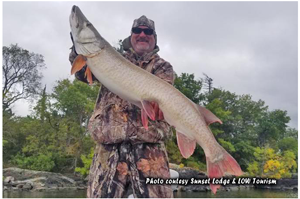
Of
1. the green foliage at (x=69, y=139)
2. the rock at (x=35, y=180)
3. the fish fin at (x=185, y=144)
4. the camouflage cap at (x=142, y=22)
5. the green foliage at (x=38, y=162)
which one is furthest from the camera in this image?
the green foliage at (x=69, y=139)

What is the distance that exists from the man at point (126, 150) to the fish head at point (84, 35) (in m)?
0.41

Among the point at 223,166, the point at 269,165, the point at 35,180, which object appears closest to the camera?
the point at 223,166

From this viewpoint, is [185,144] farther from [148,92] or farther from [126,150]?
[126,150]

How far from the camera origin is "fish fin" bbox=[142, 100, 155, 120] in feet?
9.85

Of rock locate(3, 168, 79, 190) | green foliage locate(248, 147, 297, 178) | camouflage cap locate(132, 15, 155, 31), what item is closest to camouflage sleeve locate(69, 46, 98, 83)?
camouflage cap locate(132, 15, 155, 31)

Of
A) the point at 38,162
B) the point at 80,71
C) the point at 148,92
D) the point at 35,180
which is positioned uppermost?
the point at 80,71

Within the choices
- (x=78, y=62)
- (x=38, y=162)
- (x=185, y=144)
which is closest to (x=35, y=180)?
(x=38, y=162)

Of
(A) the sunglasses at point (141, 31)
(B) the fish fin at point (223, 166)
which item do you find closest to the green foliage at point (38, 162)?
(A) the sunglasses at point (141, 31)

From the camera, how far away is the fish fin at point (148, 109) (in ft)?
9.85

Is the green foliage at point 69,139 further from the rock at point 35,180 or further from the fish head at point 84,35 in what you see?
the fish head at point 84,35

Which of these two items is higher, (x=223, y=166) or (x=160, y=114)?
(x=160, y=114)

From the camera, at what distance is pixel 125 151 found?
3.57m

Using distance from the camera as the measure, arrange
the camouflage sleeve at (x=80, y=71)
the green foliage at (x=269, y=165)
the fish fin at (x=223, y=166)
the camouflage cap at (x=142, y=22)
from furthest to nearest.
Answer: the green foliage at (x=269, y=165), the camouflage cap at (x=142, y=22), the camouflage sleeve at (x=80, y=71), the fish fin at (x=223, y=166)

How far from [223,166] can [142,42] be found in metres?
1.69
